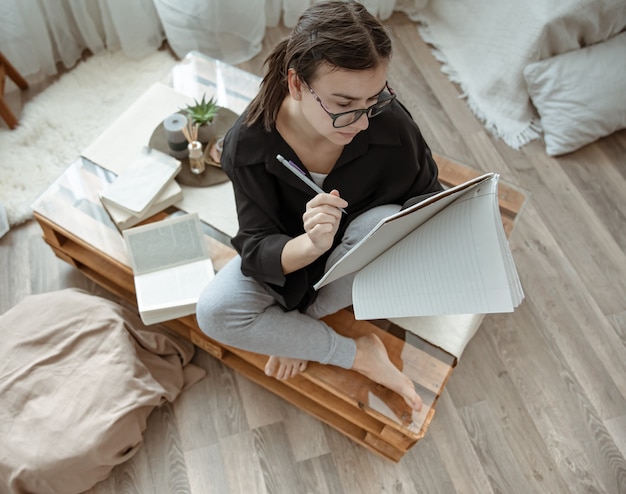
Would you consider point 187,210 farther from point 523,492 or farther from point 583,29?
point 583,29

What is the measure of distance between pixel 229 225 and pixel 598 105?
1287 millimetres

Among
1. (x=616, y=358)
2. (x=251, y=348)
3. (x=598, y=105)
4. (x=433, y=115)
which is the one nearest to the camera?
(x=251, y=348)

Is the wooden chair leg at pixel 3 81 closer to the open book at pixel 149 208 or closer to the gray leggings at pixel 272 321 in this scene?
the open book at pixel 149 208

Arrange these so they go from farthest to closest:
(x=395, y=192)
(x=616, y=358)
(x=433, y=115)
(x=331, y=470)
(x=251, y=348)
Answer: (x=433, y=115) → (x=616, y=358) → (x=331, y=470) → (x=251, y=348) → (x=395, y=192)

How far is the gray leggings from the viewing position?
1.29 meters

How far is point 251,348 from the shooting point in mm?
1345

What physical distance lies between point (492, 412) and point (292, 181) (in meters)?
0.85

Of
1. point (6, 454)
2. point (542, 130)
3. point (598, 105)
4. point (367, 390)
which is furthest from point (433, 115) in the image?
point (6, 454)

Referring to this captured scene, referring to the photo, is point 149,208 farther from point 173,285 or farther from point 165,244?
point 173,285

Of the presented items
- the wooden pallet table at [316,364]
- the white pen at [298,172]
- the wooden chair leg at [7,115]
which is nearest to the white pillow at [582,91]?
the wooden pallet table at [316,364]

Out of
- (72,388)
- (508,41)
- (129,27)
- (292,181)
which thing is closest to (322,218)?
(292,181)

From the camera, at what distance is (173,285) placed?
4.63ft

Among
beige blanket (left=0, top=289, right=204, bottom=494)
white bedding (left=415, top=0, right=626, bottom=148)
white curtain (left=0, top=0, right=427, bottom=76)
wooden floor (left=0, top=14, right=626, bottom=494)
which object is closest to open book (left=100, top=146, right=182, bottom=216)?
beige blanket (left=0, top=289, right=204, bottom=494)

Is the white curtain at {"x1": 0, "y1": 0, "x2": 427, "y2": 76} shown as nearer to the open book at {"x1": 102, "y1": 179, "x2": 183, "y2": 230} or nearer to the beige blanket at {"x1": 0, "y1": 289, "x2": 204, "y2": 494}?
the open book at {"x1": 102, "y1": 179, "x2": 183, "y2": 230}
